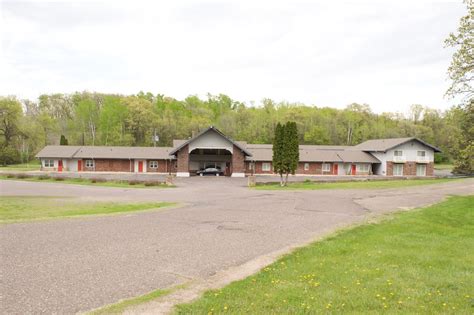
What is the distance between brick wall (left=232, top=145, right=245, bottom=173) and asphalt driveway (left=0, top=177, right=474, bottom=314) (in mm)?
28929

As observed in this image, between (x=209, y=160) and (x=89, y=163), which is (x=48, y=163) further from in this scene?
(x=209, y=160)

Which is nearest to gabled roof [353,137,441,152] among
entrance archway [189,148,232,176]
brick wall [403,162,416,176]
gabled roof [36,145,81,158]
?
brick wall [403,162,416,176]

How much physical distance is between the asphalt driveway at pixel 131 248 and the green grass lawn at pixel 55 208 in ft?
5.47

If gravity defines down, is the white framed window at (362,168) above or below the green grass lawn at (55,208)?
above

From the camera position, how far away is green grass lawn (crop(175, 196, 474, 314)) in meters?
5.76

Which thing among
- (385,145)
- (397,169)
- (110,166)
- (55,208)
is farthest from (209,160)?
(55,208)

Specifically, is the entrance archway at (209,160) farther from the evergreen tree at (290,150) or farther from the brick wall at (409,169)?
the brick wall at (409,169)

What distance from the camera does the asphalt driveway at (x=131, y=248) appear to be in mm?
6645

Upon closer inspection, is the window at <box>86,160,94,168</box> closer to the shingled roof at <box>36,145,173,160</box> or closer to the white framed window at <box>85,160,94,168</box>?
the white framed window at <box>85,160,94,168</box>

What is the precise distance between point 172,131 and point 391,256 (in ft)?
241

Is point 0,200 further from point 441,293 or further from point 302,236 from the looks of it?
point 441,293

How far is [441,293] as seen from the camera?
6316mm

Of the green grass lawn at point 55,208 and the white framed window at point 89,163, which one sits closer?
the green grass lawn at point 55,208

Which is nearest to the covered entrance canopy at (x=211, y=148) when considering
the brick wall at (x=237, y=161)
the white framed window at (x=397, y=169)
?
the brick wall at (x=237, y=161)
